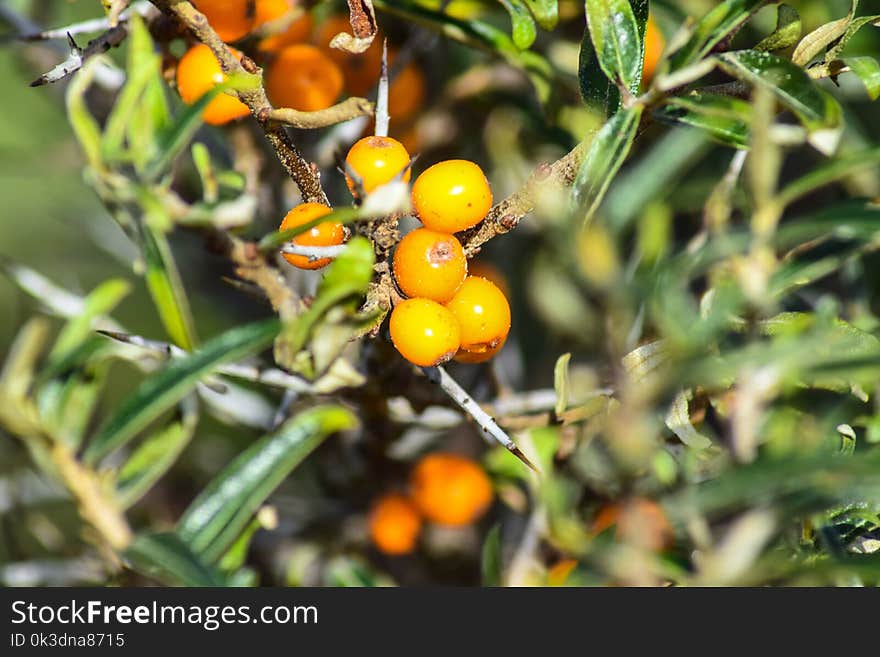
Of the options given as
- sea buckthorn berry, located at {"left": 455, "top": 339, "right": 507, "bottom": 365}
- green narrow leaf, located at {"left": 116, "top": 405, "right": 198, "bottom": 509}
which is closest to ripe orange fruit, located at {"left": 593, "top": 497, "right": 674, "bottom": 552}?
sea buckthorn berry, located at {"left": 455, "top": 339, "right": 507, "bottom": 365}

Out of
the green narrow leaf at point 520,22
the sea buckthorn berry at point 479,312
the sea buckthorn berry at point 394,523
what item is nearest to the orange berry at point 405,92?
the green narrow leaf at point 520,22

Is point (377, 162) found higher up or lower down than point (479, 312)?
higher up

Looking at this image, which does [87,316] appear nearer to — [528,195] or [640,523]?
[528,195]

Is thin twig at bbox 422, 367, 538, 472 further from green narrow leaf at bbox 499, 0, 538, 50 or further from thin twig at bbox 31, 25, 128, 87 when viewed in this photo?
thin twig at bbox 31, 25, 128, 87

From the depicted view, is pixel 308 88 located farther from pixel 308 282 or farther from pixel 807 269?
pixel 807 269

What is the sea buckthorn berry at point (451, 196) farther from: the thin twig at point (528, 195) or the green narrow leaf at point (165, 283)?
the green narrow leaf at point (165, 283)

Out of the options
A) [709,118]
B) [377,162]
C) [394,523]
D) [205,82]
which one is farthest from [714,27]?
[394,523]
